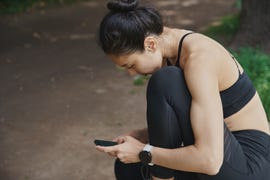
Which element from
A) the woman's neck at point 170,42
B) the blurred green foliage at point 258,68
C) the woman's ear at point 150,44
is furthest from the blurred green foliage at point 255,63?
the woman's ear at point 150,44

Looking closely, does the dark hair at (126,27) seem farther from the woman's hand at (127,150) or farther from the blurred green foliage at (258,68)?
the blurred green foliage at (258,68)

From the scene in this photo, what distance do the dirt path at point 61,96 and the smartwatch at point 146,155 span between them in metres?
1.09

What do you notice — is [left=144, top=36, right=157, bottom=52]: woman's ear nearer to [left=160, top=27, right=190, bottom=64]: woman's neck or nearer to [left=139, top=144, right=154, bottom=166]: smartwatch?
[left=160, top=27, right=190, bottom=64]: woman's neck

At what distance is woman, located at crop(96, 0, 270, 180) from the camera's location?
1.81 m

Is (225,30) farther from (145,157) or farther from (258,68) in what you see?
(145,157)

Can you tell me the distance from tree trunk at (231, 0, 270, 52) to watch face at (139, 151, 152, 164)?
3.18 metres

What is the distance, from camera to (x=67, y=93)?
173 inches

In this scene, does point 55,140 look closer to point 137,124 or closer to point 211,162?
point 137,124

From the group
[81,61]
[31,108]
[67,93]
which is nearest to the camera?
[31,108]

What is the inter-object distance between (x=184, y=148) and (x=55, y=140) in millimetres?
1859

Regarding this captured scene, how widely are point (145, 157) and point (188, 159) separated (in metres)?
0.19

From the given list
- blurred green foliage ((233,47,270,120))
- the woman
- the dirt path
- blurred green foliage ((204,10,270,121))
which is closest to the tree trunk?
blurred green foliage ((204,10,270,121))

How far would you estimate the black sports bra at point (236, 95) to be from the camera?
195cm

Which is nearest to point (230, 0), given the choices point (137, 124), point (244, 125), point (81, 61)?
point (81, 61)
